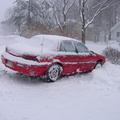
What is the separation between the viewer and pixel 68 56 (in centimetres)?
636

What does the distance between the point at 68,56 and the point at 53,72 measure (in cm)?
86

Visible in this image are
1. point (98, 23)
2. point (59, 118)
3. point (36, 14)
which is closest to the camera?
point (59, 118)

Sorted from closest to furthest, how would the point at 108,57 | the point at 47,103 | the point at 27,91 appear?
the point at 47,103 < the point at 27,91 < the point at 108,57

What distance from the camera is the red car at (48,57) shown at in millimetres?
5379

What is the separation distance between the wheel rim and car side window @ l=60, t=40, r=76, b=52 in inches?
28.3

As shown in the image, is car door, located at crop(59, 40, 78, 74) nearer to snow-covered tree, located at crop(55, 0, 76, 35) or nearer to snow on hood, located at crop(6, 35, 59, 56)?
snow on hood, located at crop(6, 35, 59, 56)

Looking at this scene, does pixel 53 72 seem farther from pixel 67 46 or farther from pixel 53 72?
pixel 67 46

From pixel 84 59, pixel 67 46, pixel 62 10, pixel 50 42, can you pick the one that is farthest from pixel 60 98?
pixel 62 10

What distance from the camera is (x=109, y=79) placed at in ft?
20.6

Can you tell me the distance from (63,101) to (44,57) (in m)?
1.64

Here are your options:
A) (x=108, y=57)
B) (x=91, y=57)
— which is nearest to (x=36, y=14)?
(x=108, y=57)

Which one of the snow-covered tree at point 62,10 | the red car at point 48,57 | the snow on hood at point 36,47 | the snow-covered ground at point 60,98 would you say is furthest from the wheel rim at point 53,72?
the snow-covered tree at point 62,10

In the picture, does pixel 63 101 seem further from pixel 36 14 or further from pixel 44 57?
pixel 36 14

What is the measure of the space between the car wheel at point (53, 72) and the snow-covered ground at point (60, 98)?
0.61ft
